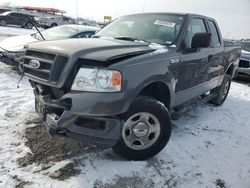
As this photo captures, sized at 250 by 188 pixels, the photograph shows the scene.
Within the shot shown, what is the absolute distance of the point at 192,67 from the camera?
4.42 metres

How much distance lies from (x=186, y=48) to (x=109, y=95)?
177cm

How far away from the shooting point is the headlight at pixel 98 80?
2.95 metres

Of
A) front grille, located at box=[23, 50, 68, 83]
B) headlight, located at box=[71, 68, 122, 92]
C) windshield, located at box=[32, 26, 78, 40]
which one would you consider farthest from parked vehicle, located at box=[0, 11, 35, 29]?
headlight, located at box=[71, 68, 122, 92]

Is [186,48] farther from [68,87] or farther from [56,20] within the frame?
[56,20]

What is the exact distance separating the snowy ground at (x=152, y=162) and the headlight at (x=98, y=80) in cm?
99

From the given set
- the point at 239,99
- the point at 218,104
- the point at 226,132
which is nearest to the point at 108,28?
the point at 226,132

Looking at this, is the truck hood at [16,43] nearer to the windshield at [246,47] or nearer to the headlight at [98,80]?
the headlight at [98,80]

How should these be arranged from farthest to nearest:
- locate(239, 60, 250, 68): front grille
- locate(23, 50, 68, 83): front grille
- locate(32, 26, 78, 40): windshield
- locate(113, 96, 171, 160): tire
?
locate(239, 60, 250, 68): front grille
locate(32, 26, 78, 40): windshield
locate(113, 96, 171, 160): tire
locate(23, 50, 68, 83): front grille

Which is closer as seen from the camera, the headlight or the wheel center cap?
the headlight

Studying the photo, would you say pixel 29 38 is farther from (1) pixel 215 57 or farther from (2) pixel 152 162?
(2) pixel 152 162

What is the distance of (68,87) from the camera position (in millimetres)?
3059

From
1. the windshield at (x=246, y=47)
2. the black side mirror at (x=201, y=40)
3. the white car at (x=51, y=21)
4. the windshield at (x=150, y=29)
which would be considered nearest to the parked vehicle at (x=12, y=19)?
the white car at (x=51, y=21)

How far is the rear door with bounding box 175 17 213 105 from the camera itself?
4.15 metres

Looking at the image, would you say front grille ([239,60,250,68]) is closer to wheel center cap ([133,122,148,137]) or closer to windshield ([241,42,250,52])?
windshield ([241,42,250,52])
